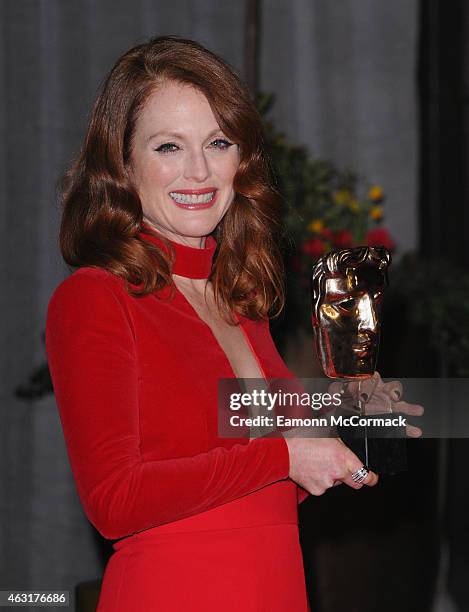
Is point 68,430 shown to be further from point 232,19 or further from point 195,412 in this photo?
point 232,19

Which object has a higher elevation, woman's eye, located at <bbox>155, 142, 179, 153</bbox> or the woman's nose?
woman's eye, located at <bbox>155, 142, 179, 153</bbox>

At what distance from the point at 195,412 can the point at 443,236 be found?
2704 millimetres

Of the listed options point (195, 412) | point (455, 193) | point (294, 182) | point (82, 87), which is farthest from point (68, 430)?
point (455, 193)

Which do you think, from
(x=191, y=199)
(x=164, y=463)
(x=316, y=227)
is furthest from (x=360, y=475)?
(x=316, y=227)

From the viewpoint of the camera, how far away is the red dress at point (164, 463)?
46.4 inches

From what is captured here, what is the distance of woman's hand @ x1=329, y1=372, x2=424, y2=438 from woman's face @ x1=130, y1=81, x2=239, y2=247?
0.32 m

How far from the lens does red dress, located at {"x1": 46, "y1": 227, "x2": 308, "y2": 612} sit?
1180 mm

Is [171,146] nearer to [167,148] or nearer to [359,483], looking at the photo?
[167,148]

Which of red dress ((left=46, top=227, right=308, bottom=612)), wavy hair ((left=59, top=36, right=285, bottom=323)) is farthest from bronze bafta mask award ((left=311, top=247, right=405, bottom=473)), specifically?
wavy hair ((left=59, top=36, right=285, bottom=323))

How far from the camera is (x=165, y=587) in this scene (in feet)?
4.18

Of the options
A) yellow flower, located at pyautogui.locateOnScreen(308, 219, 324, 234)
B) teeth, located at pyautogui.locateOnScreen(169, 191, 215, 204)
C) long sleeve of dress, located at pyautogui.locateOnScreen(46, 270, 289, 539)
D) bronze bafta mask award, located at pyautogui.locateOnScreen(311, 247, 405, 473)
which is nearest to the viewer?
long sleeve of dress, located at pyautogui.locateOnScreen(46, 270, 289, 539)

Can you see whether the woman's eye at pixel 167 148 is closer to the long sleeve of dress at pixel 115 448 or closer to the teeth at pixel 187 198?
the teeth at pixel 187 198

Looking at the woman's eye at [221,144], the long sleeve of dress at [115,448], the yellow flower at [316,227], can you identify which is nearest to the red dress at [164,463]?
the long sleeve of dress at [115,448]

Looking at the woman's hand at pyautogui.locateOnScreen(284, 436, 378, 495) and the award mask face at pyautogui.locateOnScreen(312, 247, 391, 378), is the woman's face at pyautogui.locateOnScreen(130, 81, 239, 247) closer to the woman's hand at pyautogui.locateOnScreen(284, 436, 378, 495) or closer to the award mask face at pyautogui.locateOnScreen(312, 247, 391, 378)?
the award mask face at pyautogui.locateOnScreen(312, 247, 391, 378)
